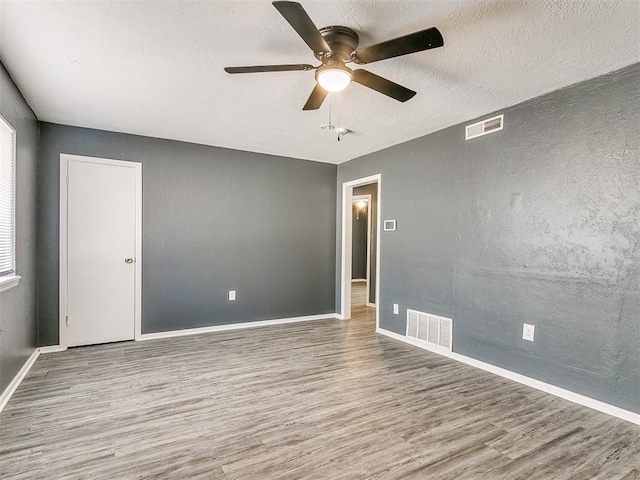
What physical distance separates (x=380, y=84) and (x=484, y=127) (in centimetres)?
164

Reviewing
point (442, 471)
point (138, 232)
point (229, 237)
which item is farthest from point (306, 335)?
point (442, 471)

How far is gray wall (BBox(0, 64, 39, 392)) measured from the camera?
246cm

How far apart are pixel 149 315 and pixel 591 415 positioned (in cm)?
427

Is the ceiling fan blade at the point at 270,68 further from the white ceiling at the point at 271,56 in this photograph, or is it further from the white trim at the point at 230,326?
the white trim at the point at 230,326

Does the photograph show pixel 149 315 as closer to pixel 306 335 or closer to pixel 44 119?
pixel 306 335

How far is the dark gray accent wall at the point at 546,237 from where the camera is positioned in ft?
7.72

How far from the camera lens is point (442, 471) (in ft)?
5.79

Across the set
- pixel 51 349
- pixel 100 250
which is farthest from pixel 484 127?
pixel 51 349

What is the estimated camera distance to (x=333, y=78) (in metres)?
1.98

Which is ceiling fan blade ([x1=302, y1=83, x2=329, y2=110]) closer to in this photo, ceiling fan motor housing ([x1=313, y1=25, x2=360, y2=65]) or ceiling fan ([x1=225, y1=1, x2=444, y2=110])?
ceiling fan ([x1=225, y1=1, x2=444, y2=110])

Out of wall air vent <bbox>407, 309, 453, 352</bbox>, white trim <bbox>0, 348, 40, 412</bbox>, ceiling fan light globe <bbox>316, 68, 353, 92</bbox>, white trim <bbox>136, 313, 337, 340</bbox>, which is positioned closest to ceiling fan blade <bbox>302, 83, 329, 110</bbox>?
ceiling fan light globe <bbox>316, 68, 353, 92</bbox>

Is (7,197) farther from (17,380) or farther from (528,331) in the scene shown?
(528,331)

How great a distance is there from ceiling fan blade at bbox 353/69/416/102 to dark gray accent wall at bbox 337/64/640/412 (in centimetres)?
141

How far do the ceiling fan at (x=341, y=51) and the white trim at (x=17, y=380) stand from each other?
107 inches
